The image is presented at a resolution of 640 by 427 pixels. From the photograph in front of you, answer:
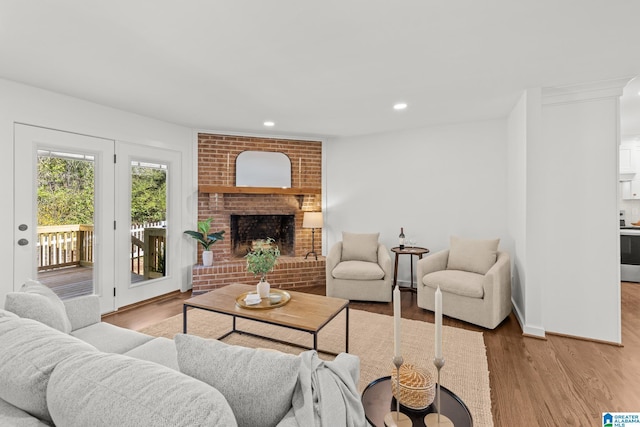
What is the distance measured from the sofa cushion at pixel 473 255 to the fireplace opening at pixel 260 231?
8.16ft

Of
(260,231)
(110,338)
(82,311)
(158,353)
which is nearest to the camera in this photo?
(158,353)

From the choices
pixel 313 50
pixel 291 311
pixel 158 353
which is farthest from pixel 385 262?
pixel 158 353

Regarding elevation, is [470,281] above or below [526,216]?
below

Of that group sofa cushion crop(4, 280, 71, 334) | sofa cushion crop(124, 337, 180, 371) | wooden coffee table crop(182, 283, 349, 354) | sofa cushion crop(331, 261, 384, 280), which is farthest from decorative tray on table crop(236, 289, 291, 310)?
sofa cushion crop(331, 261, 384, 280)

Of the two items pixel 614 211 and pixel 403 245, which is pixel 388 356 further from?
pixel 614 211

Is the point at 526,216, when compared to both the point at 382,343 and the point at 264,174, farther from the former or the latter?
the point at 264,174

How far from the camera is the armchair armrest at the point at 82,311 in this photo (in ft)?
6.72

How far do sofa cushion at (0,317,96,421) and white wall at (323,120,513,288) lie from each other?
4247 millimetres

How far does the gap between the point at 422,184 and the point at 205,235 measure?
10.6ft

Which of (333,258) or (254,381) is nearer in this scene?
(254,381)

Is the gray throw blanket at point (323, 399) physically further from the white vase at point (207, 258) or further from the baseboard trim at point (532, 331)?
the white vase at point (207, 258)

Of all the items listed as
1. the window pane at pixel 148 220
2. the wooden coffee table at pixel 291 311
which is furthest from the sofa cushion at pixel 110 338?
the window pane at pixel 148 220

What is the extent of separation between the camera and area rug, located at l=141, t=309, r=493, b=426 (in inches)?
85.6

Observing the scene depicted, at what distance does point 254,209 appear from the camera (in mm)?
4973
